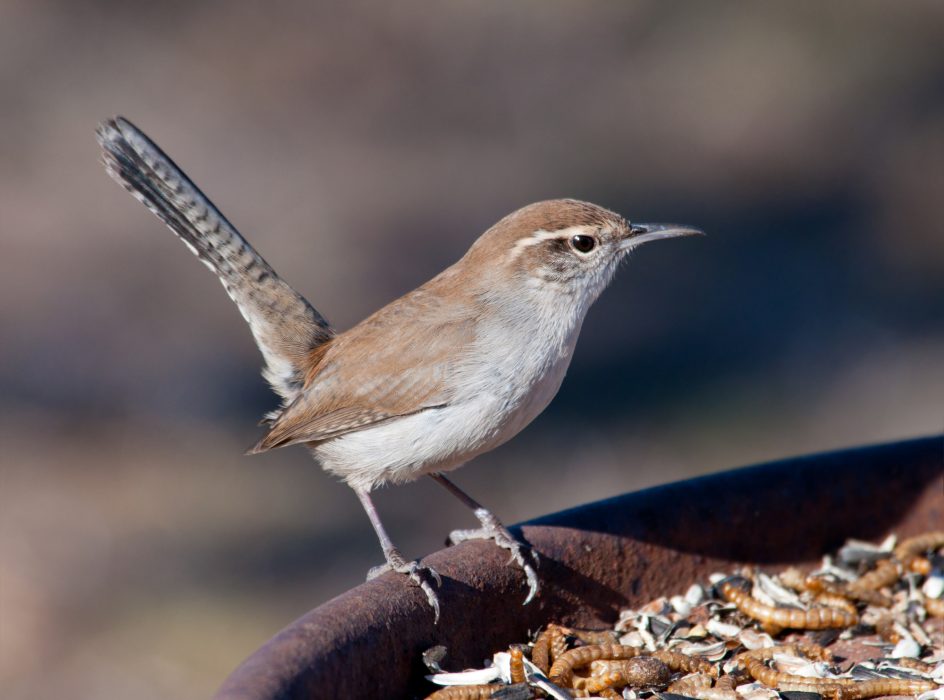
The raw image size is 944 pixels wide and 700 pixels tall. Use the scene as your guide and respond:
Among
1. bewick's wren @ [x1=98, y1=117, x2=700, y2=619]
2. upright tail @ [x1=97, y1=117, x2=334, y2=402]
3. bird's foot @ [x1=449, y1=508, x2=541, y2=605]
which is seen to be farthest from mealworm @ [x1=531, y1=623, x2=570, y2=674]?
upright tail @ [x1=97, y1=117, x2=334, y2=402]

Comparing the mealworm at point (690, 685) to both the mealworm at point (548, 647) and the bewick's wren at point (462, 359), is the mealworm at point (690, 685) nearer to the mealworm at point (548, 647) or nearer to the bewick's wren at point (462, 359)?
the mealworm at point (548, 647)

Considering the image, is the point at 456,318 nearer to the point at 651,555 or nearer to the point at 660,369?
the point at 651,555

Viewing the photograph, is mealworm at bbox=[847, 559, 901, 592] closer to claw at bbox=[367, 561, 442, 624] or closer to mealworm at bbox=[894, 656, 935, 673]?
mealworm at bbox=[894, 656, 935, 673]

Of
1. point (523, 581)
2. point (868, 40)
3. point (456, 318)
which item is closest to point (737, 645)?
point (523, 581)

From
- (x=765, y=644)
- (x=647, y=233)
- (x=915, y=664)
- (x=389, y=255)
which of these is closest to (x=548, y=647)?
(x=765, y=644)

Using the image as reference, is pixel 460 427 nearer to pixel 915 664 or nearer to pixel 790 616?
pixel 790 616

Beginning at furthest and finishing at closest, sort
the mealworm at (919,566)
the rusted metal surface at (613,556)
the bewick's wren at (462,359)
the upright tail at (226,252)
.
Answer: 1. the upright tail at (226,252)
2. the bewick's wren at (462,359)
3. the mealworm at (919,566)
4. the rusted metal surface at (613,556)

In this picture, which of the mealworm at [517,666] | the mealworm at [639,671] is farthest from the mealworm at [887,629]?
the mealworm at [517,666]
